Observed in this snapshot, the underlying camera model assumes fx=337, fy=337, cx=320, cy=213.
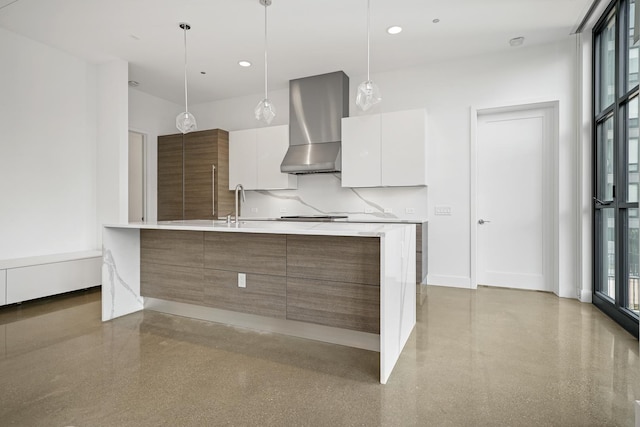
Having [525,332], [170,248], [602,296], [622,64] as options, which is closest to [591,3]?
[622,64]

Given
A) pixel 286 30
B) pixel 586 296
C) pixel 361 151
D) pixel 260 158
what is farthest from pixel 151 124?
pixel 586 296

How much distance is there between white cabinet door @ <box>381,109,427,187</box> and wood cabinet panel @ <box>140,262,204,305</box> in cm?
254

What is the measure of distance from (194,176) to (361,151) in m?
2.74

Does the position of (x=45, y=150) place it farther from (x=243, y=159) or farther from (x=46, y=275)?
(x=243, y=159)

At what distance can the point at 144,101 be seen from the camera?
550 cm

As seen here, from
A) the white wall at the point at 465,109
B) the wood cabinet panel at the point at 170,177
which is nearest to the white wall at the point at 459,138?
the white wall at the point at 465,109

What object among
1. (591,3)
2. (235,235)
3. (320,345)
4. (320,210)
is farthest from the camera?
(320,210)

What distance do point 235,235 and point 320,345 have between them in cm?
104

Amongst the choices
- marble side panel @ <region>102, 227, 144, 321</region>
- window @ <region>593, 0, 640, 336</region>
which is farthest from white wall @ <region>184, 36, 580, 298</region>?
marble side panel @ <region>102, 227, 144, 321</region>

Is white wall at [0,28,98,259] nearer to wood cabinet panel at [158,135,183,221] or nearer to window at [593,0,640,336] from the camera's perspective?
wood cabinet panel at [158,135,183,221]

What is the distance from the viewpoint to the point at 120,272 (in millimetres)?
3018

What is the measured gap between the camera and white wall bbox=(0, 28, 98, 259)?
12.0ft

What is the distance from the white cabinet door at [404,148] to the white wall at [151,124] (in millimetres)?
3858

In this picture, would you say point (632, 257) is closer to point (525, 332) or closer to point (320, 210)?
point (525, 332)
